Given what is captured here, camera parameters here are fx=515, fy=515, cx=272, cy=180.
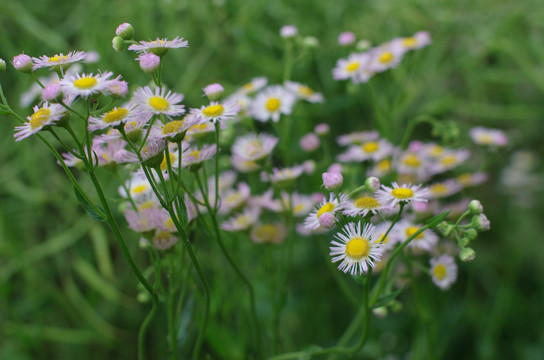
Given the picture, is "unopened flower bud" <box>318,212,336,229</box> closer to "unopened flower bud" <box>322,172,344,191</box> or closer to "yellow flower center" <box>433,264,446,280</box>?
"unopened flower bud" <box>322,172,344,191</box>

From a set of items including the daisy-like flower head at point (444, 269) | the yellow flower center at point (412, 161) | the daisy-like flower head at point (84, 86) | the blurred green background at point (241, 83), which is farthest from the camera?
the blurred green background at point (241, 83)

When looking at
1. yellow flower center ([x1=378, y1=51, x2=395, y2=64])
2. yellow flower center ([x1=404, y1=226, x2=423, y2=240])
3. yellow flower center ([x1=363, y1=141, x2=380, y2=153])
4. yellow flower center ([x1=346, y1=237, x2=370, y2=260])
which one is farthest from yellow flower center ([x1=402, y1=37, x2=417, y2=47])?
yellow flower center ([x1=346, y1=237, x2=370, y2=260])

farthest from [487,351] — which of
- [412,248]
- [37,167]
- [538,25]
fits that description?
[37,167]

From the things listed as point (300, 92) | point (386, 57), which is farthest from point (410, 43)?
point (300, 92)

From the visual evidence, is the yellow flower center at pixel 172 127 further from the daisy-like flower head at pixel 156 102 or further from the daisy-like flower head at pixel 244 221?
the daisy-like flower head at pixel 244 221

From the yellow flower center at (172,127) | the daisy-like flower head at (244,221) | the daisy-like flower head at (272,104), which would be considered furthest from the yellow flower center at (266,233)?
the yellow flower center at (172,127)

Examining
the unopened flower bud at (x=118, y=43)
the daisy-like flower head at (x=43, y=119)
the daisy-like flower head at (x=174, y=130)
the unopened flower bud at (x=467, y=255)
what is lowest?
the unopened flower bud at (x=467, y=255)

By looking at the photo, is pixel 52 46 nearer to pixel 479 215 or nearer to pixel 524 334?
pixel 479 215
